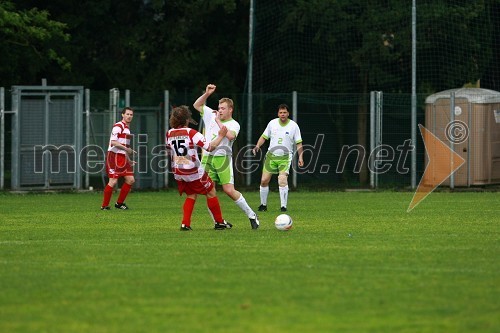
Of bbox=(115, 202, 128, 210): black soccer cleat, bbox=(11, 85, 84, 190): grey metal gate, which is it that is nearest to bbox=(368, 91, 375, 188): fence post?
bbox=(11, 85, 84, 190): grey metal gate

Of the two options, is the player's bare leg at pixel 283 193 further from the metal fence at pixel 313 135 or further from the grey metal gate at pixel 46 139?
the metal fence at pixel 313 135

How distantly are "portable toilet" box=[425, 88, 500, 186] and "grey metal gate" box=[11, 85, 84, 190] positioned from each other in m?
9.50

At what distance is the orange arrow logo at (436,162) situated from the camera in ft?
94.9

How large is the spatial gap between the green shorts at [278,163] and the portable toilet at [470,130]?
871 cm

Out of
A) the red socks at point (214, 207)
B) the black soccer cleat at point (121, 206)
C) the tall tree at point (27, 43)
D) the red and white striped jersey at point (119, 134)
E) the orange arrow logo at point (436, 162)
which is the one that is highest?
the tall tree at point (27, 43)

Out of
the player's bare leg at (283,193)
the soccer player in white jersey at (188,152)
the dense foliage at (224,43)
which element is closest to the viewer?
the soccer player in white jersey at (188,152)

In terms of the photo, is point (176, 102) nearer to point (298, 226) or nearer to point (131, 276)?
point (298, 226)

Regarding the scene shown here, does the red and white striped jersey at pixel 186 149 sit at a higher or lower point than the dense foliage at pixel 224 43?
lower

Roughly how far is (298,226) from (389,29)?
51.5ft

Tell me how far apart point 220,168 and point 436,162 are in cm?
1386

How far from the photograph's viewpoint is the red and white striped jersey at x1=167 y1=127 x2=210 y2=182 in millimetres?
14914

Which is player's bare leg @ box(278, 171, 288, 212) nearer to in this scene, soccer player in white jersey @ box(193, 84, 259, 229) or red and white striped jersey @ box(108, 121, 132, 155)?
red and white striped jersey @ box(108, 121, 132, 155)

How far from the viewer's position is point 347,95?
29641 millimetres

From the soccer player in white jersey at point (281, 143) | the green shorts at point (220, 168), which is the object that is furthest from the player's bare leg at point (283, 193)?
the green shorts at point (220, 168)
